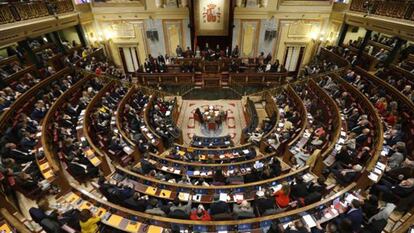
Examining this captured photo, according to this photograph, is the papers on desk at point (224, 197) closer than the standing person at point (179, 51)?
Yes

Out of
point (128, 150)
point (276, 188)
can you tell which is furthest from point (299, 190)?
point (128, 150)

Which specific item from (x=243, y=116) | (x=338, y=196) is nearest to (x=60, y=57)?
(x=243, y=116)

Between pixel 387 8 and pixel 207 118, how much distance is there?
432 inches

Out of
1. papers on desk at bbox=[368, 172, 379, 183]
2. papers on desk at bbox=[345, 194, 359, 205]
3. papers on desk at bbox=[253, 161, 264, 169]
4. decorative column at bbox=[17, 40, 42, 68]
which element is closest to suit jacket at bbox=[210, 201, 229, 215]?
papers on desk at bbox=[253, 161, 264, 169]

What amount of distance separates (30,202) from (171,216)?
4559 millimetres

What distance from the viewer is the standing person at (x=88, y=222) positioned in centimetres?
512

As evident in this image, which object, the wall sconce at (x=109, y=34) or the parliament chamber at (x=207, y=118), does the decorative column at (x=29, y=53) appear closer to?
the parliament chamber at (x=207, y=118)

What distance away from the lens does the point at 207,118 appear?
1207 centimetres

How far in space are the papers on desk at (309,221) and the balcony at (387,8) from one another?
35.9 ft

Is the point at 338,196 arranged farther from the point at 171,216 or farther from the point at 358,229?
the point at 171,216

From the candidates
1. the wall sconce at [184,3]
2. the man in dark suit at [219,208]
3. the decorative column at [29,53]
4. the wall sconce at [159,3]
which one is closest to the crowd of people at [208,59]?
the wall sconce at [184,3]

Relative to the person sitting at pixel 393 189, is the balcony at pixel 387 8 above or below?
above

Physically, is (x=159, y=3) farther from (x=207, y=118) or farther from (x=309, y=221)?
(x=309, y=221)

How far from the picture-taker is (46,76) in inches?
483
